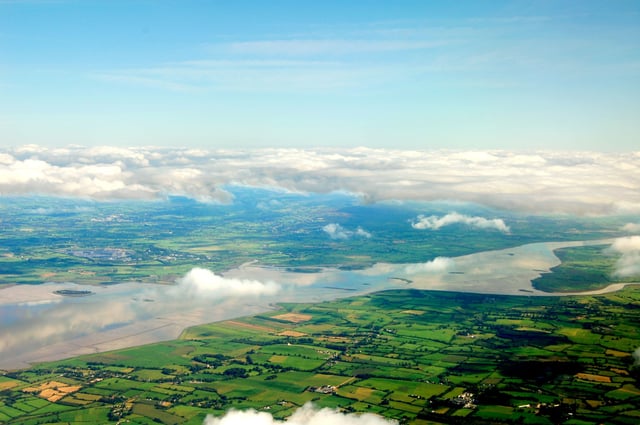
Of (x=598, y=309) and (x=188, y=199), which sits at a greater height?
(x=188, y=199)

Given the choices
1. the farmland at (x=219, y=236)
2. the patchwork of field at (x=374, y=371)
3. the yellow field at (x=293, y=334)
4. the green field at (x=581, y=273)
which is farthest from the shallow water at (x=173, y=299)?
the yellow field at (x=293, y=334)

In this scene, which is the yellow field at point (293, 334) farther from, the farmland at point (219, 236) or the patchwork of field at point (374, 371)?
the farmland at point (219, 236)

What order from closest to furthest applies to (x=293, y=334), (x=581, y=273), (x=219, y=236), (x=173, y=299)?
1. (x=293, y=334)
2. (x=173, y=299)
3. (x=581, y=273)
4. (x=219, y=236)

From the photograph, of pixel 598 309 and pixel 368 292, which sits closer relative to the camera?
pixel 598 309

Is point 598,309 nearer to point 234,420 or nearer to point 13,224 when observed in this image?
point 234,420

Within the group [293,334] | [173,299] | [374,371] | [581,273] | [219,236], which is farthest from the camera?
[219,236]

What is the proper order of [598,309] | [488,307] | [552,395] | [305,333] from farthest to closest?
[488,307] < [598,309] < [305,333] < [552,395]

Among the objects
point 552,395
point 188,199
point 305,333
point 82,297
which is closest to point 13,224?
point 188,199

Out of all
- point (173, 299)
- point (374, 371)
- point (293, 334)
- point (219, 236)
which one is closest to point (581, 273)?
point (293, 334)

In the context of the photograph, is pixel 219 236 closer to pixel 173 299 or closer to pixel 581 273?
pixel 173 299
